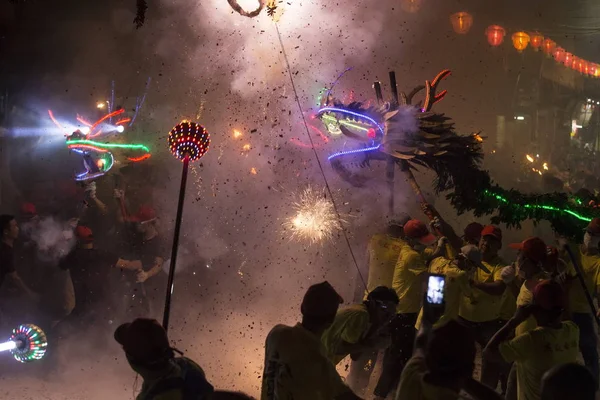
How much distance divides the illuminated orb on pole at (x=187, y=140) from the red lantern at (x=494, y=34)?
1331 cm

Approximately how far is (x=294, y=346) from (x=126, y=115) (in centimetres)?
996

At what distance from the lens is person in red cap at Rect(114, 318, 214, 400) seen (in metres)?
2.59

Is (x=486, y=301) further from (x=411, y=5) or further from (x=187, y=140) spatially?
(x=411, y=5)

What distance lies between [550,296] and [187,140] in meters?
2.81

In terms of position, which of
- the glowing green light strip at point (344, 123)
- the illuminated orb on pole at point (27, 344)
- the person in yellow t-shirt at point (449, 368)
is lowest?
the illuminated orb on pole at point (27, 344)

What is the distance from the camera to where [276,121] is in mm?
9781

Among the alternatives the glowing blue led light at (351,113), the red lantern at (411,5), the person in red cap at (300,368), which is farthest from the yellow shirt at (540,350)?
the red lantern at (411,5)

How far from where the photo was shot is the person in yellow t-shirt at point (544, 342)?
11.4 ft

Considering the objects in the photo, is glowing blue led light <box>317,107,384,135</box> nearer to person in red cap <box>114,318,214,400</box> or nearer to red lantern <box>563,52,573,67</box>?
person in red cap <box>114,318,214,400</box>

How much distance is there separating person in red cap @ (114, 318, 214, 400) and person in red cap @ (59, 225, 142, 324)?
458 centimetres

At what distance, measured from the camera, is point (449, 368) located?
236cm

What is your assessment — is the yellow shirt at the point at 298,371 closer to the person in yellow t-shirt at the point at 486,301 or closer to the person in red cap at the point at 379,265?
the person in yellow t-shirt at the point at 486,301

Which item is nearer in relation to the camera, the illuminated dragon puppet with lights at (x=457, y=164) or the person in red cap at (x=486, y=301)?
the person in red cap at (x=486, y=301)

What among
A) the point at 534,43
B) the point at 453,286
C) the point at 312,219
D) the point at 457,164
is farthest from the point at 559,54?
the point at 453,286
